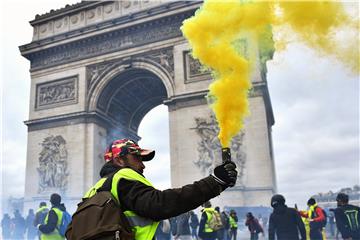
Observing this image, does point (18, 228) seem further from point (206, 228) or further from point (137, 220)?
→ point (137, 220)

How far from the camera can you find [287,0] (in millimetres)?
3660

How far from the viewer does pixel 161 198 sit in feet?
5.77

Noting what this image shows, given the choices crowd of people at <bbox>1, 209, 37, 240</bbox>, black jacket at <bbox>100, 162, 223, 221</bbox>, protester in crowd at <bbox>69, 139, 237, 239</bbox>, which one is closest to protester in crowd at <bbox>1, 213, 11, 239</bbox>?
crowd of people at <bbox>1, 209, 37, 240</bbox>

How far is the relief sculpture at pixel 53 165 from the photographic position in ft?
60.4

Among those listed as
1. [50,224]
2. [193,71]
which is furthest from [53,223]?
[193,71]

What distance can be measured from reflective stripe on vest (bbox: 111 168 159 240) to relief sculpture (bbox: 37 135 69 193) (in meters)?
17.4

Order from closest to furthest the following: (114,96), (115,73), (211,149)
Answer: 1. (211,149)
2. (115,73)
3. (114,96)

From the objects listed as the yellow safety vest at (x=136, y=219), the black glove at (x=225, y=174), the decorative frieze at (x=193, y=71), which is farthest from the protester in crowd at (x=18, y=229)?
the black glove at (x=225, y=174)

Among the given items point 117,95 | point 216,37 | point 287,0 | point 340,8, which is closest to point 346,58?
point 340,8

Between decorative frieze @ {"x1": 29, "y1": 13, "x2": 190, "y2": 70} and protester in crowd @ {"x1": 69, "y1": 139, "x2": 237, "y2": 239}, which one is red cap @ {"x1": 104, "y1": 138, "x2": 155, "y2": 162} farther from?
decorative frieze @ {"x1": 29, "y1": 13, "x2": 190, "y2": 70}

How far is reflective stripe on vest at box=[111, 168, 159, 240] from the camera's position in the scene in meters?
1.81

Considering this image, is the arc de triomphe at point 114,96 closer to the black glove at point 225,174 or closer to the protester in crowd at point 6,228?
the protester in crowd at point 6,228

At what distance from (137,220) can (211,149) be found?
14.4m

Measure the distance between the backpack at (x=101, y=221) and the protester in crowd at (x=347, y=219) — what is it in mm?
4781
